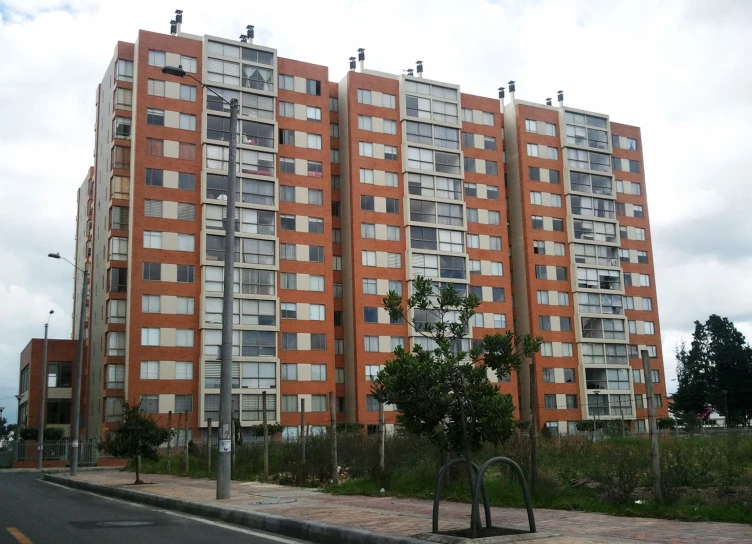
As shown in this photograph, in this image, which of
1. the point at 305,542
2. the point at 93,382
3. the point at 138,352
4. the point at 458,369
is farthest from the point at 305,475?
the point at 93,382

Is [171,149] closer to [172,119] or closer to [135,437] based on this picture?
[172,119]

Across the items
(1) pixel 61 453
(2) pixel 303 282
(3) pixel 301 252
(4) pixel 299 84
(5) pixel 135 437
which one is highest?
(4) pixel 299 84

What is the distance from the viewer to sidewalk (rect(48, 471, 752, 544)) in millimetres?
9555

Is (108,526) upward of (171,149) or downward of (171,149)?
downward

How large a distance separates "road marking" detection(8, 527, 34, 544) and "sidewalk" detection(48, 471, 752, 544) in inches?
147

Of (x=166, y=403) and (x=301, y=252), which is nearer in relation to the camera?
(x=166, y=403)

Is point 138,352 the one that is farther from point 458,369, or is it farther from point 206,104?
point 458,369

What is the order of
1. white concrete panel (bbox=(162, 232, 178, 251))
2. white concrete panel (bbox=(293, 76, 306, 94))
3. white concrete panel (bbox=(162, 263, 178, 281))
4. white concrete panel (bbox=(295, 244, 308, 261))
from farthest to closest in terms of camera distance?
white concrete panel (bbox=(293, 76, 306, 94)) < white concrete panel (bbox=(295, 244, 308, 261)) < white concrete panel (bbox=(162, 232, 178, 251)) < white concrete panel (bbox=(162, 263, 178, 281))

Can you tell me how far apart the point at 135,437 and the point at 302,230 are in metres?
41.6

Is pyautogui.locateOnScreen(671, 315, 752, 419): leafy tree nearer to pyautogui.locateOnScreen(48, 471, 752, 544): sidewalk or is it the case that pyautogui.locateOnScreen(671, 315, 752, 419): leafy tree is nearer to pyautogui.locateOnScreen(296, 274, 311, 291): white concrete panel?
pyautogui.locateOnScreen(296, 274, 311, 291): white concrete panel

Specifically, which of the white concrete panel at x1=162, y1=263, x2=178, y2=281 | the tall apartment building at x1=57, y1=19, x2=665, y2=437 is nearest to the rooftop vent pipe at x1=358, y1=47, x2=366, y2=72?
the tall apartment building at x1=57, y1=19, x2=665, y2=437

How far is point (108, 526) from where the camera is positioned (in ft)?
44.3

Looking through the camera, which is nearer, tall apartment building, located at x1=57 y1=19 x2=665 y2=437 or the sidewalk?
the sidewalk

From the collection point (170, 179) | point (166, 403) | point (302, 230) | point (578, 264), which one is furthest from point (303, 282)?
point (578, 264)
